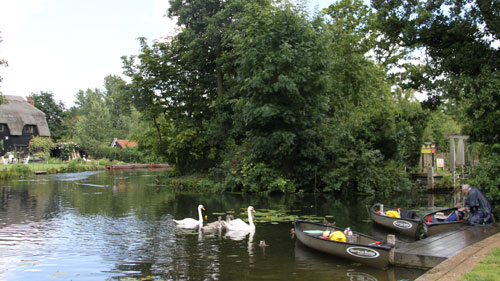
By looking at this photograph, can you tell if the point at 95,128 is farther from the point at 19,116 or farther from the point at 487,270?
the point at 487,270

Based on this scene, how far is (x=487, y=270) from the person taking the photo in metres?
8.79

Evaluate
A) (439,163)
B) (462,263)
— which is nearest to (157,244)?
(462,263)

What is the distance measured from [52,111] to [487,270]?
10260 centimetres

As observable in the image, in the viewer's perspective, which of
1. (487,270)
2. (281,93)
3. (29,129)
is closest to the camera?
(487,270)

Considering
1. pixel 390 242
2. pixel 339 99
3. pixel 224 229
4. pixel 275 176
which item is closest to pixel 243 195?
pixel 275 176

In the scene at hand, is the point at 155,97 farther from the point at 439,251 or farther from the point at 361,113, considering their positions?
the point at 439,251

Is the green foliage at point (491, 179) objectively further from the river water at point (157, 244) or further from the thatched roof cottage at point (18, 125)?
the thatched roof cottage at point (18, 125)

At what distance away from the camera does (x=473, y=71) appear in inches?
675

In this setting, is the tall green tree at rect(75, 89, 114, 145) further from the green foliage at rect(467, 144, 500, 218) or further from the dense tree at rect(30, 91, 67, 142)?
the green foliage at rect(467, 144, 500, 218)

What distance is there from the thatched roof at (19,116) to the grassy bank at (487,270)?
7613 centimetres

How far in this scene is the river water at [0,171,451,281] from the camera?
1102cm

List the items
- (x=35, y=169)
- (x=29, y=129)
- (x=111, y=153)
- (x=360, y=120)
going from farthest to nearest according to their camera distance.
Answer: (x=111, y=153) → (x=29, y=129) → (x=35, y=169) → (x=360, y=120)

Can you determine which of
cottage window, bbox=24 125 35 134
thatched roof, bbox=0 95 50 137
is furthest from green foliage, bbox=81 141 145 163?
cottage window, bbox=24 125 35 134

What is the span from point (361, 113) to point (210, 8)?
16.9m
